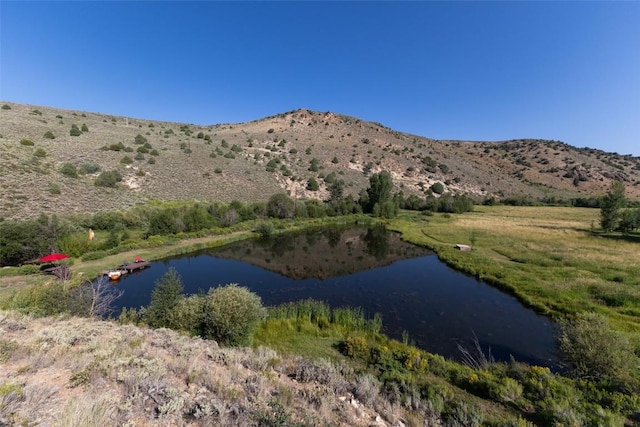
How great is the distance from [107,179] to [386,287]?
50.2 meters

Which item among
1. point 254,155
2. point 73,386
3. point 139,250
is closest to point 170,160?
point 254,155

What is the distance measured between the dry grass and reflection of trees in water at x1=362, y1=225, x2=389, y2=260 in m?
28.7

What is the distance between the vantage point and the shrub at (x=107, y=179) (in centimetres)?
4808

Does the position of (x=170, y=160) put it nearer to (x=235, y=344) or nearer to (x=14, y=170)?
(x=14, y=170)

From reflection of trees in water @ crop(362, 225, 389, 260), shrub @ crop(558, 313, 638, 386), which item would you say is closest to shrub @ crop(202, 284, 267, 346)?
shrub @ crop(558, 313, 638, 386)

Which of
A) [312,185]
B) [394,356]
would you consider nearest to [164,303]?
[394,356]

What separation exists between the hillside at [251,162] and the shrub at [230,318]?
113 ft

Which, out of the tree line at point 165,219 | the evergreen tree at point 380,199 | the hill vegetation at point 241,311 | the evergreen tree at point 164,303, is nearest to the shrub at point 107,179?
the hill vegetation at point 241,311

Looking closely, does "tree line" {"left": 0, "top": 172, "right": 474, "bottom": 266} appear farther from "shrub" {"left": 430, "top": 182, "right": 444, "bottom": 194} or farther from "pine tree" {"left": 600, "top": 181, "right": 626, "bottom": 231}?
"pine tree" {"left": 600, "top": 181, "right": 626, "bottom": 231}

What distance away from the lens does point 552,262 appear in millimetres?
29500

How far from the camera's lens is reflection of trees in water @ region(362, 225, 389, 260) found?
1558 inches

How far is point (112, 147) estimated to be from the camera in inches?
2425

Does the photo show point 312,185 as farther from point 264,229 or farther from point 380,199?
point 264,229

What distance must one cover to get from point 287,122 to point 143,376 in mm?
127605
